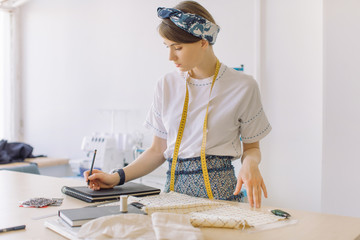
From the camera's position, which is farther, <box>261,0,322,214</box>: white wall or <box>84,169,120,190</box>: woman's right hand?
<box>261,0,322,214</box>: white wall

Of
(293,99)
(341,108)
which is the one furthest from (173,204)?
(293,99)

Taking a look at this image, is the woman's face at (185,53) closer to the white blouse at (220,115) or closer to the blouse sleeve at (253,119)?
the white blouse at (220,115)

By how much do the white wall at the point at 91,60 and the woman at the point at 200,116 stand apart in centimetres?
176

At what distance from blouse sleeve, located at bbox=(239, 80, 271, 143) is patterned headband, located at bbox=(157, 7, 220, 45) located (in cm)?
28

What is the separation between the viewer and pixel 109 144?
370cm

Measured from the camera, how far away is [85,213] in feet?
3.60

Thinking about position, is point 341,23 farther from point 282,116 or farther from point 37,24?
point 37,24

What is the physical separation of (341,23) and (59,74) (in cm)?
345

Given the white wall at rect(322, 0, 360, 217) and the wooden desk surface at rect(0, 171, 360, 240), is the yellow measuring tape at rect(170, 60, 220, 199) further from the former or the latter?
the white wall at rect(322, 0, 360, 217)

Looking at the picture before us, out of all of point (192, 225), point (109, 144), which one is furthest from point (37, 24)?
point (192, 225)

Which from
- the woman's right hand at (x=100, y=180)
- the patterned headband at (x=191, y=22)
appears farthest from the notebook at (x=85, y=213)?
the patterned headband at (x=191, y=22)

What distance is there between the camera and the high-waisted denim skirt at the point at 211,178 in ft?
4.95

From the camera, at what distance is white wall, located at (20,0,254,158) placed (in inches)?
138

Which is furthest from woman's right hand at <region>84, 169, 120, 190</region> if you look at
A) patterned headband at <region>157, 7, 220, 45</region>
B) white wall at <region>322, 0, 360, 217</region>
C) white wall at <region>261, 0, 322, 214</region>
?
white wall at <region>261, 0, 322, 214</region>
